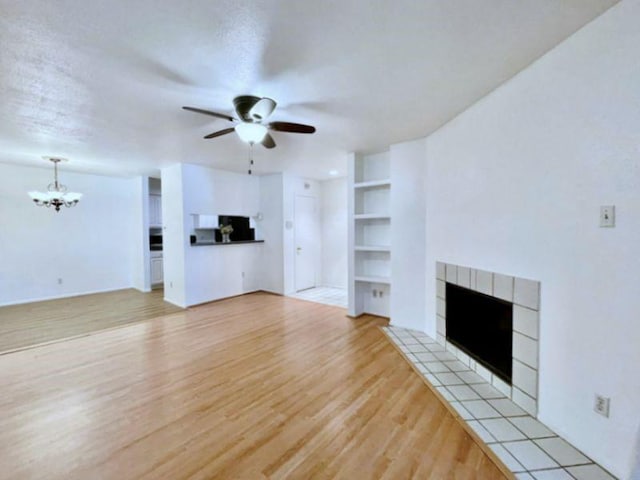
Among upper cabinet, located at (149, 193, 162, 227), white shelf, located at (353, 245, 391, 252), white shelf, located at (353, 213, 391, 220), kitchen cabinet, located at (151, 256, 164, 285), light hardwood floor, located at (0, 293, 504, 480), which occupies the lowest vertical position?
light hardwood floor, located at (0, 293, 504, 480)

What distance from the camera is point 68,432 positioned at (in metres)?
1.93

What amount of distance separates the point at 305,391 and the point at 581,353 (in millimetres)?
1947

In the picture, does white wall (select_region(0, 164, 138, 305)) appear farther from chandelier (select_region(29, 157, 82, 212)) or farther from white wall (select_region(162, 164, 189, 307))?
white wall (select_region(162, 164, 189, 307))

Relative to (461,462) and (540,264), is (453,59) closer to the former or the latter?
(540,264)

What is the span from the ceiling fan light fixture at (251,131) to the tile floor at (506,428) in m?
2.65

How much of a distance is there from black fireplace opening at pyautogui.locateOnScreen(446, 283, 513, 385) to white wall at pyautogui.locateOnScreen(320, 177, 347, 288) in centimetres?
346

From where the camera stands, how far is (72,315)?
4.52 metres

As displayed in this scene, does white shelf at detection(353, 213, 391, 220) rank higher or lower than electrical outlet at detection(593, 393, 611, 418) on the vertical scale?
higher

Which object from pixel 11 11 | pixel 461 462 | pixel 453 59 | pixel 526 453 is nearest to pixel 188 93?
pixel 11 11

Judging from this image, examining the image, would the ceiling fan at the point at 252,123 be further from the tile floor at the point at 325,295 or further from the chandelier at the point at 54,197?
the chandelier at the point at 54,197

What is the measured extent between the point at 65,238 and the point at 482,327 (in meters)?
7.46

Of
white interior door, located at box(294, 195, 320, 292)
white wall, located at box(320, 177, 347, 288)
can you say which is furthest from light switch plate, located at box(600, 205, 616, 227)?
white interior door, located at box(294, 195, 320, 292)

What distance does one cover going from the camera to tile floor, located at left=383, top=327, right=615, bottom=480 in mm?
1554

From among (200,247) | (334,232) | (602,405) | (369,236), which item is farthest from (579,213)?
(200,247)
